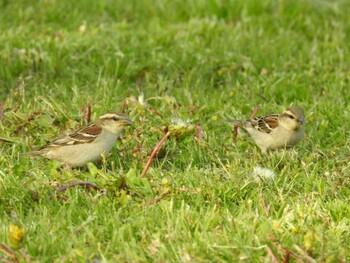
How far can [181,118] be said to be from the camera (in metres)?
8.59

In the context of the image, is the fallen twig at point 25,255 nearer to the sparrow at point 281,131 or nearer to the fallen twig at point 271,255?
the fallen twig at point 271,255

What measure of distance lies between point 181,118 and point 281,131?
103 cm

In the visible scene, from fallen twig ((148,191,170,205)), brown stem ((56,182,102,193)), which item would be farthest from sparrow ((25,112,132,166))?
fallen twig ((148,191,170,205))

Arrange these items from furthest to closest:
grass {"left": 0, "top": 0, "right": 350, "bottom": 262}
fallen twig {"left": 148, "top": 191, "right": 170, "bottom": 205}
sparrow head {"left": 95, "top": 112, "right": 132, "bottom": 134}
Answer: sparrow head {"left": 95, "top": 112, "right": 132, "bottom": 134}, fallen twig {"left": 148, "top": 191, "right": 170, "bottom": 205}, grass {"left": 0, "top": 0, "right": 350, "bottom": 262}

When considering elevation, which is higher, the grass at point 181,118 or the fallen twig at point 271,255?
the fallen twig at point 271,255

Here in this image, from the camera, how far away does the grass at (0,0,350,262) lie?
5.76 m

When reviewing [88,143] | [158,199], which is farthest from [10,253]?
[88,143]

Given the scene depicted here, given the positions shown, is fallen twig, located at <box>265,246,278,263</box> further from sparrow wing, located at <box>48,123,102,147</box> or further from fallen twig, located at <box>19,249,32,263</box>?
sparrow wing, located at <box>48,123,102,147</box>

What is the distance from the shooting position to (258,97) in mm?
9578

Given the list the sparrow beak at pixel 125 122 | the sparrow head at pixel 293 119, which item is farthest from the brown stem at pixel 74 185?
the sparrow head at pixel 293 119

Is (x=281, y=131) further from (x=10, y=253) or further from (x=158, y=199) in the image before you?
(x=10, y=253)

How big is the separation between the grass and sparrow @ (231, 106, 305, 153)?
0.15 metres

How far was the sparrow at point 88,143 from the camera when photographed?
743 cm

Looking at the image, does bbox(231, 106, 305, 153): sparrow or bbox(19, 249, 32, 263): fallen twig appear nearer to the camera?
bbox(19, 249, 32, 263): fallen twig
